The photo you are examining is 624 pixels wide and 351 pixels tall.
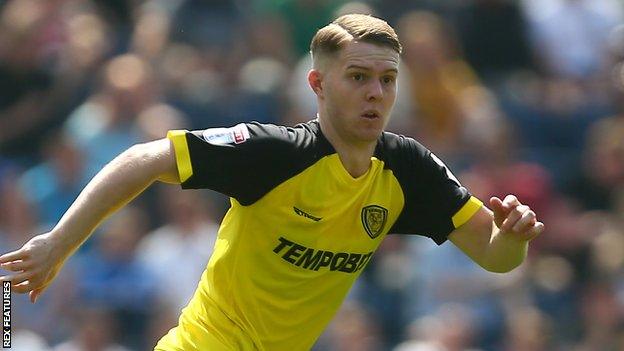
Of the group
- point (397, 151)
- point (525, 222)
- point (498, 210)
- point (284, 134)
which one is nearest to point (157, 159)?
point (284, 134)

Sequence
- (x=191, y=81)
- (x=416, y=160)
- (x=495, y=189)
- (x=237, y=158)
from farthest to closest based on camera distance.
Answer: (x=191, y=81) → (x=495, y=189) → (x=416, y=160) → (x=237, y=158)

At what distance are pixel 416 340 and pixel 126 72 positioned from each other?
3.36m

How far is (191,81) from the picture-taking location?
1186cm

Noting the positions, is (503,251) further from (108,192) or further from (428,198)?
(108,192)

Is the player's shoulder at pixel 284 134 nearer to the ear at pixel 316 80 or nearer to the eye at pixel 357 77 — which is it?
the ear at pixel 316 80

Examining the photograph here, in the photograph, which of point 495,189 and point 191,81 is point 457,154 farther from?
point 191,81

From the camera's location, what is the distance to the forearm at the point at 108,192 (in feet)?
19.0

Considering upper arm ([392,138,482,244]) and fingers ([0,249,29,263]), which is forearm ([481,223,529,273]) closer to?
upper arm ([392,138,482,244])

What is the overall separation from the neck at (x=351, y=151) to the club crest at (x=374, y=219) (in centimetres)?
18

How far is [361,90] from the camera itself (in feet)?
20.6

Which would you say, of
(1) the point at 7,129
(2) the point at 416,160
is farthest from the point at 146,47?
(2) the point at 416,160

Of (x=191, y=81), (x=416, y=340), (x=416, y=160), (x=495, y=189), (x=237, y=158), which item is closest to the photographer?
(x=237, y=158)

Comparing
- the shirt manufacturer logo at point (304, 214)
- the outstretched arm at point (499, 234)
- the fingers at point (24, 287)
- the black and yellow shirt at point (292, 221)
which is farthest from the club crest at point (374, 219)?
the fingers at point (24, 287)

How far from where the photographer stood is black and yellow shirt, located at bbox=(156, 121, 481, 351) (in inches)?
241
